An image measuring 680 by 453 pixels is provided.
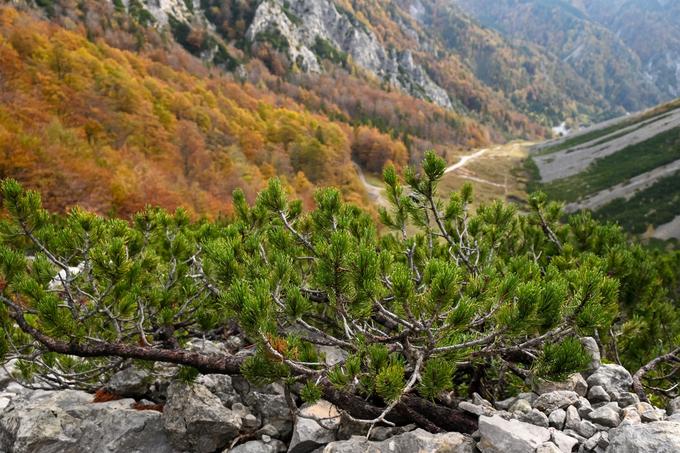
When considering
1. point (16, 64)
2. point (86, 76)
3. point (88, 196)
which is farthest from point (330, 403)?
point (86, 76)

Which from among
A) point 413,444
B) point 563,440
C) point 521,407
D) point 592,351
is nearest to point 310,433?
point 413,444

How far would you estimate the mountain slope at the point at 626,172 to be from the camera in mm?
46719

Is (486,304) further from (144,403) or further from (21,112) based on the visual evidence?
A: (21,112)

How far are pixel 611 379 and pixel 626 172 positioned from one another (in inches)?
3075

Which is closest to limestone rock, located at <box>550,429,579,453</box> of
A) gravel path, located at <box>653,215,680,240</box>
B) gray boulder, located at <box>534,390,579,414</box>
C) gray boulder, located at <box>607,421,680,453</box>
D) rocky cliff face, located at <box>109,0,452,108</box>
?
gray boulder, located at <box>607,421,680,453</box>

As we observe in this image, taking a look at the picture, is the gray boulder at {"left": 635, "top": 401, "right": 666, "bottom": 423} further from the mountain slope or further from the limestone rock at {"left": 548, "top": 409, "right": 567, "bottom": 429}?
the mountain slope

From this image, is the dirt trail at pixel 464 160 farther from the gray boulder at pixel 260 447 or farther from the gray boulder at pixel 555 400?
the gray boulder at pixel 260 447

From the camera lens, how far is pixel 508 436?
274cm

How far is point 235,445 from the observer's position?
3.74 meters

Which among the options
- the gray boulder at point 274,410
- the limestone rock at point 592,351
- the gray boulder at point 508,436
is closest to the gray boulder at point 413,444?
the gray boulder at point 508,436

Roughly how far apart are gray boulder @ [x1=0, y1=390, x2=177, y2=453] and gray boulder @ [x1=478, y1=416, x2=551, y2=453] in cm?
295

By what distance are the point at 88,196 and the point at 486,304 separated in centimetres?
2752

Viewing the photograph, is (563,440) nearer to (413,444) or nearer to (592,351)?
(413,444)

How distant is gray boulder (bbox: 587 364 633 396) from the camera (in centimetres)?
351
